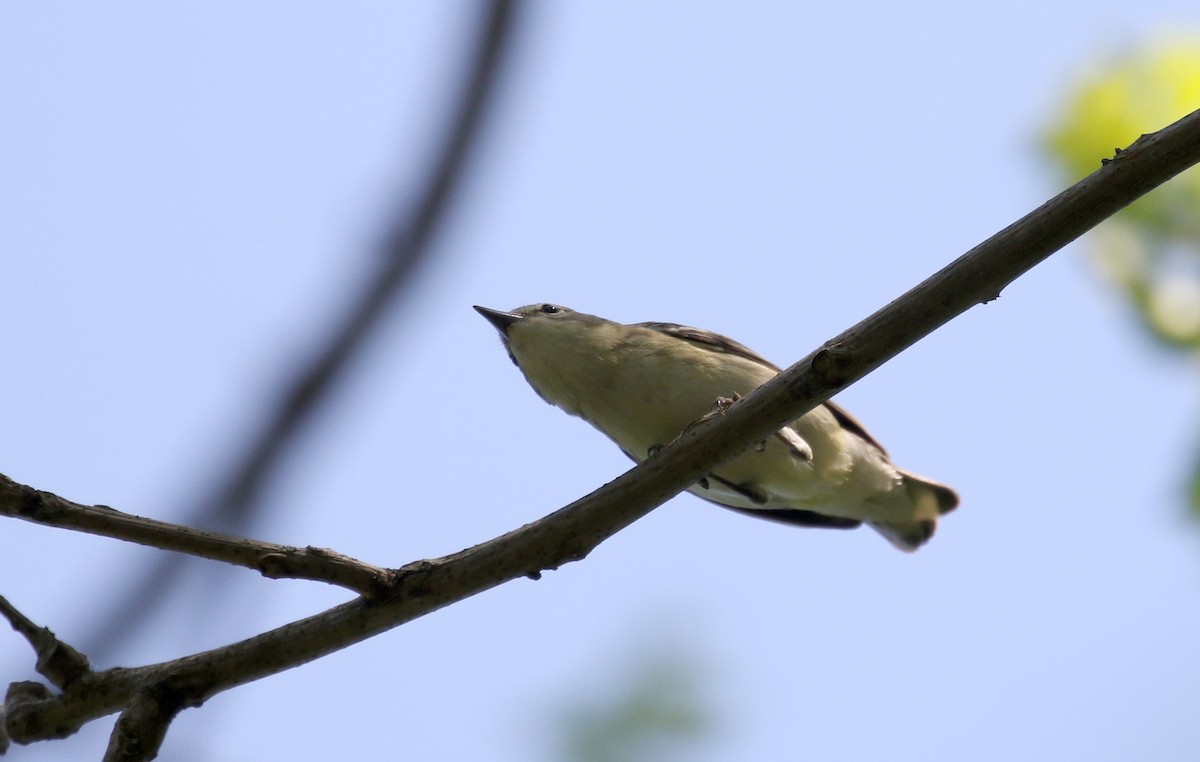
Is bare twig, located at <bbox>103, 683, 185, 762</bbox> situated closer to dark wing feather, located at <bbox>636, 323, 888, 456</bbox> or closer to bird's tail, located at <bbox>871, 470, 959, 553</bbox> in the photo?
dark wing feather, located at <bbox>636, 323, 888, 456</bbox>

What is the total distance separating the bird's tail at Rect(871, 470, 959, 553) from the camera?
23.7 feet

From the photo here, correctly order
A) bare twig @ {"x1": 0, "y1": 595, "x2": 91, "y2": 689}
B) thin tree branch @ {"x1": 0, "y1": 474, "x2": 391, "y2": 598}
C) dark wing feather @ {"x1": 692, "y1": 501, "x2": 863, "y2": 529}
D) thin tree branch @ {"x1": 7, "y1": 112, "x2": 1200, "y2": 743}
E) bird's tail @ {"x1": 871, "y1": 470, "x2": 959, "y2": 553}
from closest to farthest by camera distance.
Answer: thin tree branch @ {"x1": 0, "y1": 474, "x2": 391, "y2": 598} < thin tree branch @ {"x1": 7, "y1": 112, "x2": 1200, "y2": 743} < bare twig @ {"x1": 0, "y1": 595, "x2": 91, "y2": 689} < dark wing feather @ {"x1": 692, "y1": 501, "x2": 863, "y2": 529} < bird's tail @ {"x1": 871, "y1": 470, "x2": 959, "y2": 553}

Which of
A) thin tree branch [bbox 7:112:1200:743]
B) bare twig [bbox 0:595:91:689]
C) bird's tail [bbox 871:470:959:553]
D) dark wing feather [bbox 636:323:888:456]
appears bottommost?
thin tree branch [bbox 7:112:1200:743]

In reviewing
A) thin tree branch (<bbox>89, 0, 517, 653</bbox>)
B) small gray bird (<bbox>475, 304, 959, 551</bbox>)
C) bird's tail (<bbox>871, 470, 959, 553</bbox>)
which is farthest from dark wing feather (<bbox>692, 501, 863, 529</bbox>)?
thin tree branch (<bbox>89, 0, 517, 653</bbox>)

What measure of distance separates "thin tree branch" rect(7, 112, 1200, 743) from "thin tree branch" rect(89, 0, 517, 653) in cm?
70

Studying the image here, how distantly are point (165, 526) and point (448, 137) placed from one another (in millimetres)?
1986

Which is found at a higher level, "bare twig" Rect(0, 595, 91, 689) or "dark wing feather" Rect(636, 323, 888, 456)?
"dark wing feather" Rect(636, 323, 888, 456)

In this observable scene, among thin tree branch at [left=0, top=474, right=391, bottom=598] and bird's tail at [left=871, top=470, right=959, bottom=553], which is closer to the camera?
thin tree branch at [left=0, top=474, right=391, bottom=598]

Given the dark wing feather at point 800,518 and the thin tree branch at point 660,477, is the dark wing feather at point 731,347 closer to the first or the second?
the dark wing feather at point 800,518

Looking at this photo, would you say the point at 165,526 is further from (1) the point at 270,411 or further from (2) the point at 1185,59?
(2) the point at 1185,59

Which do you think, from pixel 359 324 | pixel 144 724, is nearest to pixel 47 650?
pixel 144 724

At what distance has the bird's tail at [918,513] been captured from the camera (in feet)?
23.7

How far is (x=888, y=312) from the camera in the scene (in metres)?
3.22

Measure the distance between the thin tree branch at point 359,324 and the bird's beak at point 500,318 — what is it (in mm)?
1817
